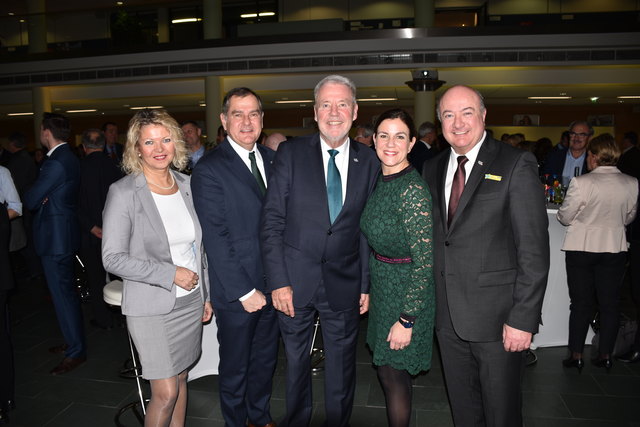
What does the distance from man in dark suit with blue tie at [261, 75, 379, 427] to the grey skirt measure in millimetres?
442

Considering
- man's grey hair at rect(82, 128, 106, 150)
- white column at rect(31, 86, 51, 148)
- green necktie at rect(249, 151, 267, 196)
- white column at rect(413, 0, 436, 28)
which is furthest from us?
white column at rect(31, 86, 51, 148)

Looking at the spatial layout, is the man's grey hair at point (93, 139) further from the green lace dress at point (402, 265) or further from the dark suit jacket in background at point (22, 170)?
the green lace dress at point (402, 265)

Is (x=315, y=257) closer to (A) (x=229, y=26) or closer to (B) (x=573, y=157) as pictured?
(B) (x=573, y=157)

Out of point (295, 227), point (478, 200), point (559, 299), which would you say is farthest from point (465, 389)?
point (559, 299)

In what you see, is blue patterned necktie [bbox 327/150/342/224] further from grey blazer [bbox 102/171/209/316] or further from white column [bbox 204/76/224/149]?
white column [bbox 204/76/224/149]

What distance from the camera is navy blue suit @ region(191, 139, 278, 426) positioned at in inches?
90.3

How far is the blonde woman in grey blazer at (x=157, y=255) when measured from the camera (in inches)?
81.1

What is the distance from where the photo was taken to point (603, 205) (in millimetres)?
3197

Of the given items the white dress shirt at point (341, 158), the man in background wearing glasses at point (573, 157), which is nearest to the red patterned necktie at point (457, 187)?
the white dress shirt at point (341, 158)

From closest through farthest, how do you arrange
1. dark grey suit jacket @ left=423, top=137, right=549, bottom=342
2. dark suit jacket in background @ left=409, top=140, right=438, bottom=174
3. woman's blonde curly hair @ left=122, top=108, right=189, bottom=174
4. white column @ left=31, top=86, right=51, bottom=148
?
dark grey suit jacket @ left=423, top=137, right=549, bottom=342, woman's blonde curly hair @ left=122, top=108, right=189, bottom=174, dark suit jacket in background @ left=409, top=140, right=438, bottom=174, white column @ left=31, top=86, right=51, bottom=148

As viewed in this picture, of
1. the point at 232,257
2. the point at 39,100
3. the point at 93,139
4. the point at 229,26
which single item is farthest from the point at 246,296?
the point at 229,26

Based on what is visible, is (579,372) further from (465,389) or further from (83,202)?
(83,202)

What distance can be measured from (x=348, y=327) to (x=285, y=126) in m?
15.2

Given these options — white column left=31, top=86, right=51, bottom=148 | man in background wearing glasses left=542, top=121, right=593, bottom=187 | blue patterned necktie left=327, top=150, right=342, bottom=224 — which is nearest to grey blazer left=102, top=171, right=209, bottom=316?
blue patterned necktie left=327, top=150, right=342, bottom=224
